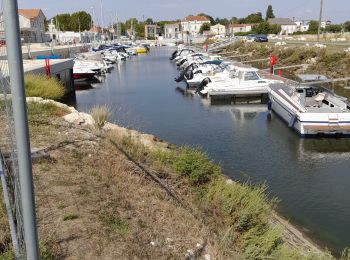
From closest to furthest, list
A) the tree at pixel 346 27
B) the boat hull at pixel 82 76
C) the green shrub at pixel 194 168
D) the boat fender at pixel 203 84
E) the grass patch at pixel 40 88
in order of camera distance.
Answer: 1. the green shrub at pixel 194 168
2. the grass patch at pixel 40 88
3. the boat fender at pixel 203 84
4. the boat hull at pixel 82 76
5. the tree at pixel 346 27

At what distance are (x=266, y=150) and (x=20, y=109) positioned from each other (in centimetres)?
1555

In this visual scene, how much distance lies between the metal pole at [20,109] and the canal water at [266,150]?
330 inches

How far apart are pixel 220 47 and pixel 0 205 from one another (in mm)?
77517

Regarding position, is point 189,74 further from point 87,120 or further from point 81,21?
point 81,21

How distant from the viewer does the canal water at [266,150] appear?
11156mm

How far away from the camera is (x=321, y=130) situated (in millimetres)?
18359

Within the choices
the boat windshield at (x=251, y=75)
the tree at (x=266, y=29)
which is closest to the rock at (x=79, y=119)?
the boat windshield at (x=251, y=75)

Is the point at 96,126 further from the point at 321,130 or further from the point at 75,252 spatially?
the point at 321,130

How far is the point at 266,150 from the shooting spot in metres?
17.2

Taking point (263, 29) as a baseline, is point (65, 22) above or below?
above

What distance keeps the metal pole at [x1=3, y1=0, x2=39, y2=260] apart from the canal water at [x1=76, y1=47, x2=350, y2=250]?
27.5 feet

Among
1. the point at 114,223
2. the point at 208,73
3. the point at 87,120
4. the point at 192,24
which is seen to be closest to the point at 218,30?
the point at 192,24

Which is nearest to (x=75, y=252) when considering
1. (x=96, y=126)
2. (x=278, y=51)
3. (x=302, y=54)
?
(x=96, y=126)

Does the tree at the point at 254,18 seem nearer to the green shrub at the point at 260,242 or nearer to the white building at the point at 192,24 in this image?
the white building at the point at 192,24
